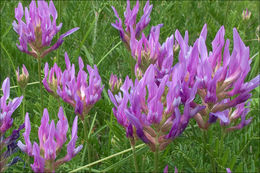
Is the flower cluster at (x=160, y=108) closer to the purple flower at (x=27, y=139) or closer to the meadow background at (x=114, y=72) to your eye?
the purple flower at (x=27, y=139)

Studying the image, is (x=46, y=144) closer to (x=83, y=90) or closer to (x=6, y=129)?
(x=6, y=129)

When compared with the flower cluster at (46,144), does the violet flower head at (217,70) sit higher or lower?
higher

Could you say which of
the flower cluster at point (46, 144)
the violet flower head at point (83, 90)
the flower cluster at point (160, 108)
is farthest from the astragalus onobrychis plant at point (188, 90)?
the violet flower head at point (83, 90)

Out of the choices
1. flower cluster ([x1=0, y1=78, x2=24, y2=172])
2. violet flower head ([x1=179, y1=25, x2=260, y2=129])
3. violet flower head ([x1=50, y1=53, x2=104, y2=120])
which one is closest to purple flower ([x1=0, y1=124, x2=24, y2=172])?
flower cluster ([x1=0, y1=78, x2=24, y2=172])

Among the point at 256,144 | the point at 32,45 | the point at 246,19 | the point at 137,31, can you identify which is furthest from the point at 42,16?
the point at 246,19

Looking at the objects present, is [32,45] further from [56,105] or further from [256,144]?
[256,144]

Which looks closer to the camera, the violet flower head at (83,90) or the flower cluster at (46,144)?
the flower cluster at (46,144)

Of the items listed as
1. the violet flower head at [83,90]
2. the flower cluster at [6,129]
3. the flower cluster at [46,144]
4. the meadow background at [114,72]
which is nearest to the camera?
the flower cluster at [46,144]

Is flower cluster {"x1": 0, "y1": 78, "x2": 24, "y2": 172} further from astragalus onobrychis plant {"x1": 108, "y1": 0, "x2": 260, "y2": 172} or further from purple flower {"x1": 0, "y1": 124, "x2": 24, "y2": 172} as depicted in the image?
astragalus onobrychis plant {"x1": 108, "y1": 0, "x2": 260, "y2": 172}
